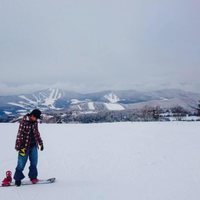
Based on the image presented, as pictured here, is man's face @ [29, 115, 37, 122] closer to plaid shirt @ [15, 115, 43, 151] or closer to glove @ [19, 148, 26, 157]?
plaid shirt @ [15, 115, 43, 151]

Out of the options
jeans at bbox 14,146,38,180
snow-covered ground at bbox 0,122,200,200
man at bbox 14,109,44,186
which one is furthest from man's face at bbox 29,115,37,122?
snow-covered ground at bbox 0,122,200,200

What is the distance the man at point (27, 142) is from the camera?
4488 millimetres

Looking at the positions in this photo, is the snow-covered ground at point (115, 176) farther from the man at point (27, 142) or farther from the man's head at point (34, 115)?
the man's head at point (34, 115)

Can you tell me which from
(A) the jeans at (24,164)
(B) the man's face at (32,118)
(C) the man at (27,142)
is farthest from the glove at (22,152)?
(B) the man's face at (32,118)

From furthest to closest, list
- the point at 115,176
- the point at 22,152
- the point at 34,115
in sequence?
1. the point at 115,176
2. the point at 34,115
3. the point at 22,152

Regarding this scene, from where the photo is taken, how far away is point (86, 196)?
3.94m

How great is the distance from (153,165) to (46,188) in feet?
11.8

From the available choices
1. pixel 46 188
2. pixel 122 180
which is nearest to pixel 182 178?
pixel 122 180

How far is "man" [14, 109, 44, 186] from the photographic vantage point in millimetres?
4488

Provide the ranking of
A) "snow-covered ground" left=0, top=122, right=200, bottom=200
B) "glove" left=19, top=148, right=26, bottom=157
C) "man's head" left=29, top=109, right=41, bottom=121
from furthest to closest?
"man's head" left=29, top=109, right=41, bottom=121 → "glove" left=19, top=148, right=26, bottom=157 → "snow-covered ground" left=0, top=122, right=200, bottom=200

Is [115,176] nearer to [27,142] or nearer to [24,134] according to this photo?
[27,142]

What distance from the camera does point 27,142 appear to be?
4543 mm

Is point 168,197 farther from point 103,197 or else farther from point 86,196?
point 86,196

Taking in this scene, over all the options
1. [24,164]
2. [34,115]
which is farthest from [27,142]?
[34,115]
